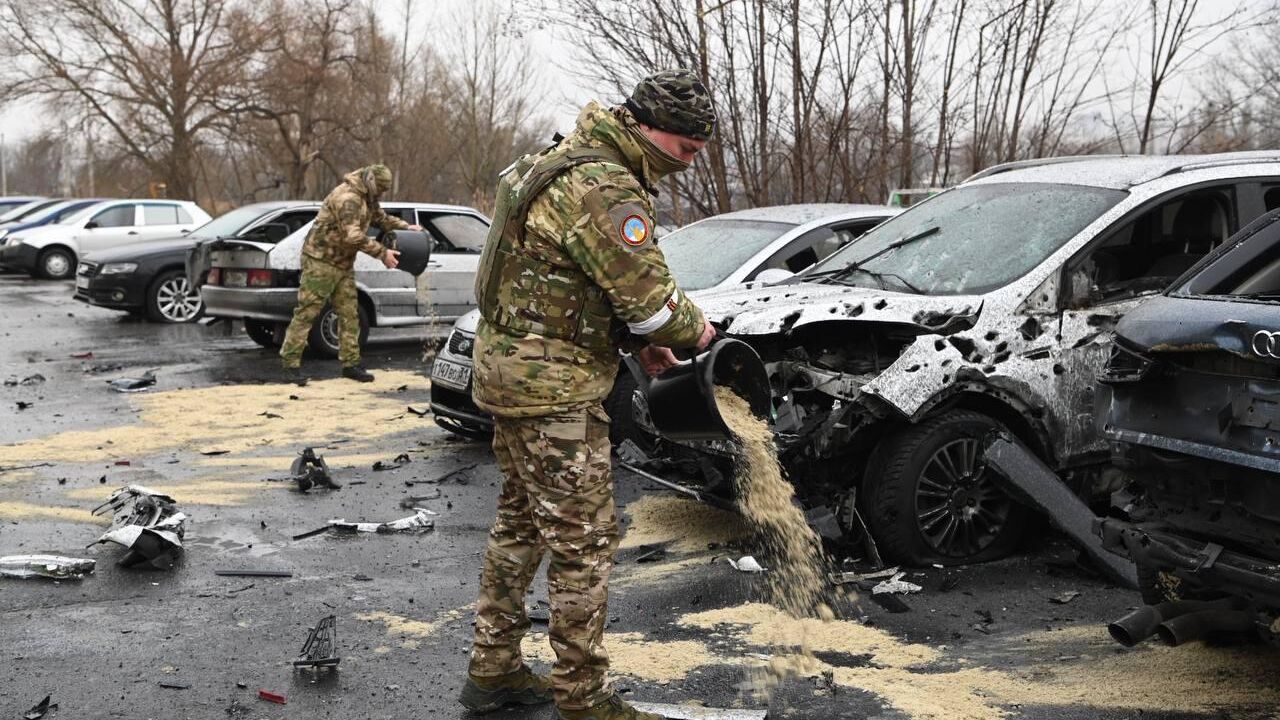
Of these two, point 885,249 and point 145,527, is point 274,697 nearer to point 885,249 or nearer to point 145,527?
point 145,527

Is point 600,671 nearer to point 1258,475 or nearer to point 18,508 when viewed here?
point 1258,475

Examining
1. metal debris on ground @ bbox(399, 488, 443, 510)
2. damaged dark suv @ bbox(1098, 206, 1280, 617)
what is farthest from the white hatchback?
damaged dark suv @ bbox(1098, 206, 1280, 617)

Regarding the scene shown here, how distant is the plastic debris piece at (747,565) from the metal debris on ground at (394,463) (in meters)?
2.92

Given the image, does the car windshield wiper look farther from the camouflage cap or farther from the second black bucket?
the camouflage cap

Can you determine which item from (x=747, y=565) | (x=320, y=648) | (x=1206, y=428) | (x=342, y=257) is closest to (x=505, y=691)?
(x=320, y=648)

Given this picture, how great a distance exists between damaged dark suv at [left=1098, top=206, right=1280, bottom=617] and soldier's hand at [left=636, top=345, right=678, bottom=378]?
1575mm

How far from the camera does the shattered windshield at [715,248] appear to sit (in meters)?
8.09

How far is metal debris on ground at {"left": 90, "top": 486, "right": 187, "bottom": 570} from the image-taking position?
5477 millimetres

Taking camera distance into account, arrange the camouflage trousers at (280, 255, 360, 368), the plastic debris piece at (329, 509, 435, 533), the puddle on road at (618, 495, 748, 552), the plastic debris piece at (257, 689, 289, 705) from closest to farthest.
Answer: the plastic debris piece at (257, 689, 289, 705) → the puddle on road at (618, 495, 748, 552) → the plastic debris piece at (329, 509, 435, 533) → the camouflage trousers at (280, 255, 360, 368)

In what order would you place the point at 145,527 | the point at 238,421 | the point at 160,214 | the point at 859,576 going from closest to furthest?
the point at 859,576 → the point at 145,527 → the point at 238,421 → the point at 160,214

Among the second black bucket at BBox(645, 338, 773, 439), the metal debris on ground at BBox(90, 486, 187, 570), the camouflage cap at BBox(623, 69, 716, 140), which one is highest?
A: the camouflage cap at BBox(623, 69, 716, 140)

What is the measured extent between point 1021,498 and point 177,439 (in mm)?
6014

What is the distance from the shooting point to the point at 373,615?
490 centimetres

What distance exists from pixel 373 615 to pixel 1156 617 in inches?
117
